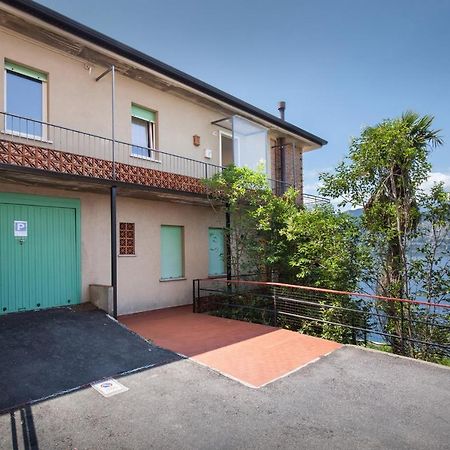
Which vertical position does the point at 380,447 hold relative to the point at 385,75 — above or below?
below

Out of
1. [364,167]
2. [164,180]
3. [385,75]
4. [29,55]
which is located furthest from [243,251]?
[29,55]

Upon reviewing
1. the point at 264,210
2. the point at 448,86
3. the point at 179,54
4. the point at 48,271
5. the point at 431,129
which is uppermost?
the point at 179,54

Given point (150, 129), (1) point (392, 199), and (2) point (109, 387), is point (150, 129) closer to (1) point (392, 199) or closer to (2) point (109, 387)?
(1) point (392, 199)

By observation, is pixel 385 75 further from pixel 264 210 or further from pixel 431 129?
pixel 264 210

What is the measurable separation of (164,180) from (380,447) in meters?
8.19

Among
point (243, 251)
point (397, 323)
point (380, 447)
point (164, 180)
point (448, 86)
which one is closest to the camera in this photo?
point (380, 447)

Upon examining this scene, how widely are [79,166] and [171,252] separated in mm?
4121

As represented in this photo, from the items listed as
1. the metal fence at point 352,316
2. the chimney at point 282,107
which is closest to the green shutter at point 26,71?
the metal fence at point 352,316

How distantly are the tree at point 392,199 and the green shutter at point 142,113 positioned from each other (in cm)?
569

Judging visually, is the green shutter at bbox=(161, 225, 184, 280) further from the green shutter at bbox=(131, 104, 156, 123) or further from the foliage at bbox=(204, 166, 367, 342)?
the green shutter at bbox=(131, 104, 156, 123)

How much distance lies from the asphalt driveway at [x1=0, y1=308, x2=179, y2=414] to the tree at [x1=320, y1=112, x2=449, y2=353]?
5132 mm

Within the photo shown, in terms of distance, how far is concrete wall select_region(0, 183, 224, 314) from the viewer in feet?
28.8

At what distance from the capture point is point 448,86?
8.85 metres

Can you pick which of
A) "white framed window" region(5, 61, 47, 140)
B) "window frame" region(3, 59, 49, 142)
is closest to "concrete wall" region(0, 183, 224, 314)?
"window frame" region(3, 59, 49, 142)
